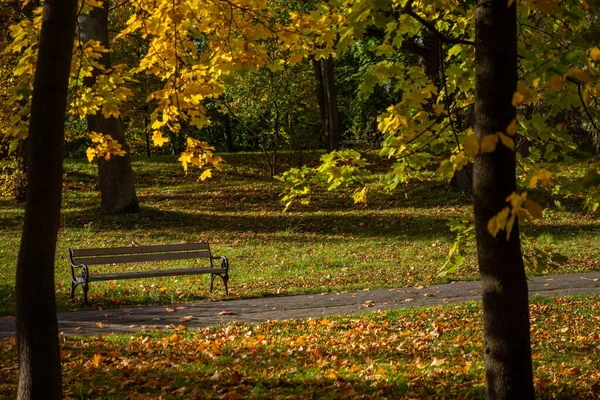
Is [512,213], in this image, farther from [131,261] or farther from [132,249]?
[132,249]

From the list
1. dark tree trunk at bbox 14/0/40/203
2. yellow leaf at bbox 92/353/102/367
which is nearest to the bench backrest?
yellow leaf at bbox 92/353/102/367

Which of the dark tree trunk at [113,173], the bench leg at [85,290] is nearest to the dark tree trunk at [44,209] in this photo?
the bench leg at [85,290]

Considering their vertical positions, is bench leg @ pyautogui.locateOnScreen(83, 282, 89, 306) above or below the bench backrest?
below

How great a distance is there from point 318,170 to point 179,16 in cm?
180

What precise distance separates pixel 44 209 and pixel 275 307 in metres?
6.49

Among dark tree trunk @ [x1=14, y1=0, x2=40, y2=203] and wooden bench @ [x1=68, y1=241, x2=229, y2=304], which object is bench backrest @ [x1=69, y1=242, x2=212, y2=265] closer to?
wooden bench @ [x1=68, y1=241, x2=229, y2=304]

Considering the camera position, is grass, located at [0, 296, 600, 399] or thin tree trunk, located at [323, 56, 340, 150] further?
thin tree trunk, located at [323, 56, 340, 150]

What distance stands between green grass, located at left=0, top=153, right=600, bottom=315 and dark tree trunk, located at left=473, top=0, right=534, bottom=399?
20.2ft

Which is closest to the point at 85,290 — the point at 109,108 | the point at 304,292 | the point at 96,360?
the point at 304,292

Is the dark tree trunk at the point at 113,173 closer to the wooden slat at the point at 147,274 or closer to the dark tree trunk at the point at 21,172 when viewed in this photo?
the dark tree trunk at the point at 21,172

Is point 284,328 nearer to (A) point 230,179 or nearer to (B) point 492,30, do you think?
(B) point 492,30

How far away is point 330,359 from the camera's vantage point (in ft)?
23.5

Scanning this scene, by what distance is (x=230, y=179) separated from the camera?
28406 mm

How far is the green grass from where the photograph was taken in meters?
12.9
